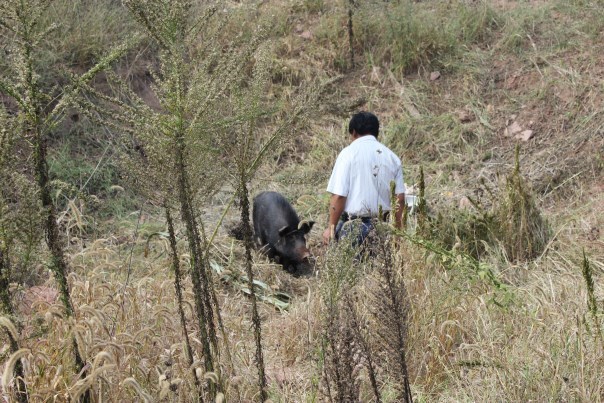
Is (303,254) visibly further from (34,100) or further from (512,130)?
(34,100)

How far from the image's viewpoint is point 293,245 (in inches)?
304

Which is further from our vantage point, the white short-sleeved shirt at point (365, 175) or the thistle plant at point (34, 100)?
the white short-sleeved shirt at point (365, 175)

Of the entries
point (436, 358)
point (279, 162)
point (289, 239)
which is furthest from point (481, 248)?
point (279, 162)

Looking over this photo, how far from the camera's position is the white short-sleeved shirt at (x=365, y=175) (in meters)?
6.99

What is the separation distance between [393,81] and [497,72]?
1.20 m

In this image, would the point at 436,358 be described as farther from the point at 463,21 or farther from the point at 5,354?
the point at 463,21

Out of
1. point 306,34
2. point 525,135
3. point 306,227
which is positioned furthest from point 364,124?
point 306,34

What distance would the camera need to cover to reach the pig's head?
7688mm

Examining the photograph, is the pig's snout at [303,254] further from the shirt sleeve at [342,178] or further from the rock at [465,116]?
the rock at [465,116]

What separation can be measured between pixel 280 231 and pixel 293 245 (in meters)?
0.24

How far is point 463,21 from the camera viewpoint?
1106 cm

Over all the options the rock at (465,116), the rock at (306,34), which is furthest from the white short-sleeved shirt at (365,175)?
the rock at (306,34)

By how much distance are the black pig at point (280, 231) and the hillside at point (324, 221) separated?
245 millimetres

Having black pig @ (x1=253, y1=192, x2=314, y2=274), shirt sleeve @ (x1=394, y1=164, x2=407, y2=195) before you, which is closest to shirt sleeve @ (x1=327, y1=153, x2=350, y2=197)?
shirt sleeve @ (x1=394, y1=164, x2=407, y2=195)
